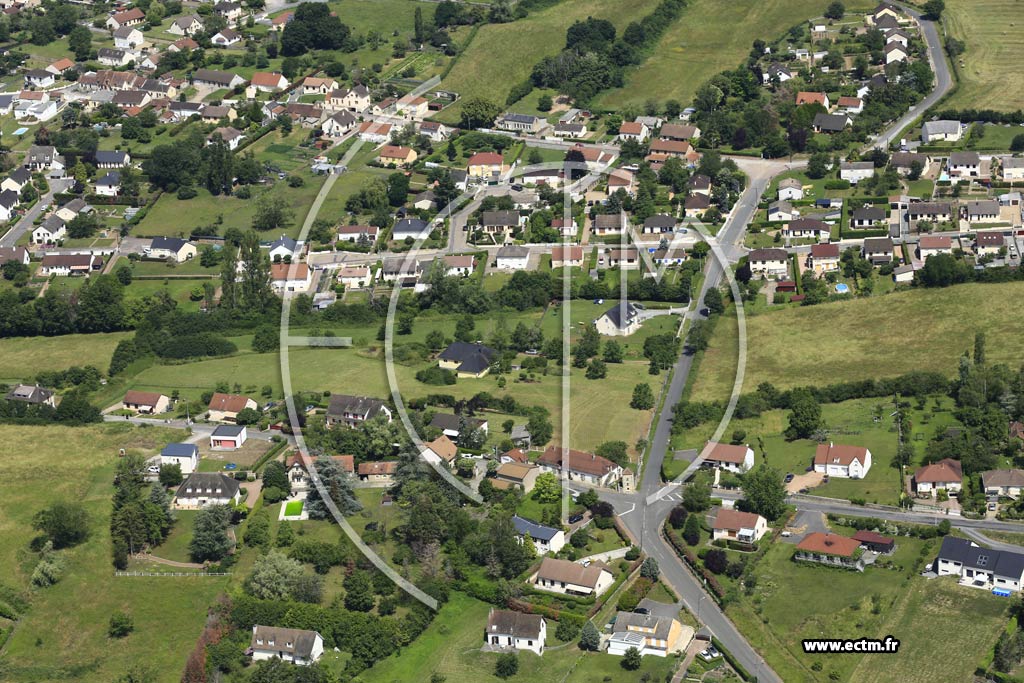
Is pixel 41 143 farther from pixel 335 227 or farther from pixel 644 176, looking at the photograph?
pixel 644 176

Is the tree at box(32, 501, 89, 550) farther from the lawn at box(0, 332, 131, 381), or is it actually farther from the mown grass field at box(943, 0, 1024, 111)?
the mown grass field at box(943, 0, 1024, 111)

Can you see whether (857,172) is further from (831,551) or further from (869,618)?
(869,618)

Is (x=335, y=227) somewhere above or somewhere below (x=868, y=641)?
below

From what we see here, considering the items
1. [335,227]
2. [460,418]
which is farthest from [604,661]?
[335,227]

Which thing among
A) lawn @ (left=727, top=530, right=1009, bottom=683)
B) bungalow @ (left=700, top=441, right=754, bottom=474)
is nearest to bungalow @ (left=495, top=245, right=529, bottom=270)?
bungalow @ (left=700, top=441, right=754, bottom=474)

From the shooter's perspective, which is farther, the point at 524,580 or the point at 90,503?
the point at 90,503

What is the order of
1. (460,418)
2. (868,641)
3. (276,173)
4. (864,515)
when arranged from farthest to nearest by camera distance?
(276,173) → (460,418) → (864,515) → (868,641)

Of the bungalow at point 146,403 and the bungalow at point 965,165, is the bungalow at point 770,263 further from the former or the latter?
the bungalow at point 146,403
